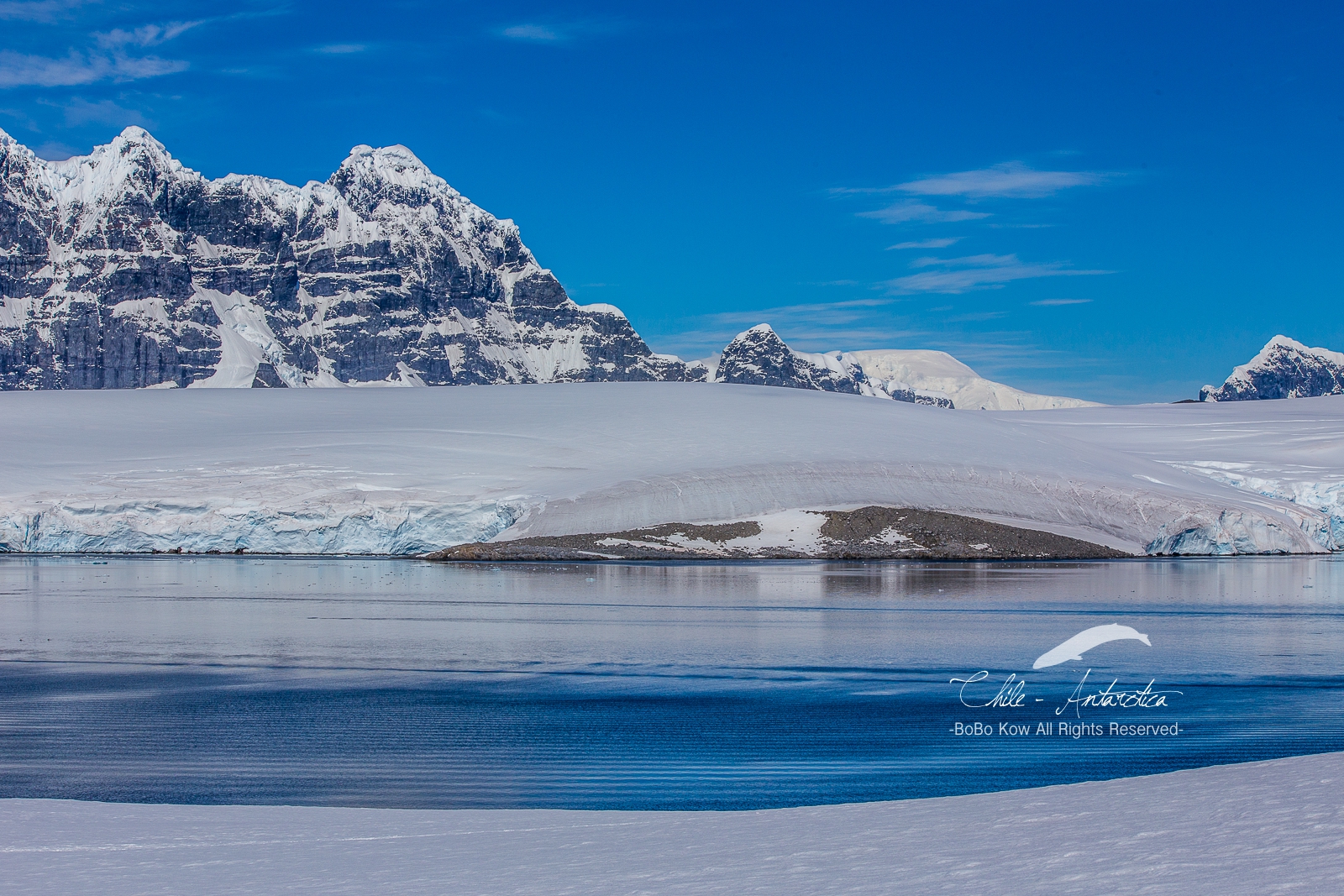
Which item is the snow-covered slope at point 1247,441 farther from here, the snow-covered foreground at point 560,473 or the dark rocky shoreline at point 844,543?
the dark rocky shoreline at point 844,543

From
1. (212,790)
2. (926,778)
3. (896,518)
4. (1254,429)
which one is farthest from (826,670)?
(1254,429)

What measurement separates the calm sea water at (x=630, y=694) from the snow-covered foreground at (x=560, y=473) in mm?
13271

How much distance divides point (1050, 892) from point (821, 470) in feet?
116

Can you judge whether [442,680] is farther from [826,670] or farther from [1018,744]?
[1018,744]

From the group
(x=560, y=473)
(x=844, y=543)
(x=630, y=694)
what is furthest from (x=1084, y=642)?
(x=560, y=473)

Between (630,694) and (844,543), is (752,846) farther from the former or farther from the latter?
(844,543)

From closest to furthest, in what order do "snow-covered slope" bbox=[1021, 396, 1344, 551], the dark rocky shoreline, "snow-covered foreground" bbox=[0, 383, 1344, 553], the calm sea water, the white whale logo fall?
the calm sea water, the white whale logo, the dark rocky shoreline, "snow-covered foreground" bbox=[0, 383, 1344, 553], "snow-covered slope" bbox=[1021, 396, 1344, 551]

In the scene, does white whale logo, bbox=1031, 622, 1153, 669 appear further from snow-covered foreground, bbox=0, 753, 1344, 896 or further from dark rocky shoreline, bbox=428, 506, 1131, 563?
dark rocky shoreline, bbox=428, 506, 1131, 563

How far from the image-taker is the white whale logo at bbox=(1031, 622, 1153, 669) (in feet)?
45.0

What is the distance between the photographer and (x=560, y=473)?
129 ft

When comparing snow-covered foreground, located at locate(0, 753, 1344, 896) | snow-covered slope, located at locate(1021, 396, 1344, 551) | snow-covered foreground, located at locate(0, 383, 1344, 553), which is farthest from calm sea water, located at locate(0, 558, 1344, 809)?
snow-covered slope, located at locate(1021, 396, 1344, 551)

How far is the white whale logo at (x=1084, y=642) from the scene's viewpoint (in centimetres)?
1373

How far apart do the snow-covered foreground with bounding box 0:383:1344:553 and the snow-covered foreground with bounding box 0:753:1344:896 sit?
2945cm

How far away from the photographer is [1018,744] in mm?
8977
